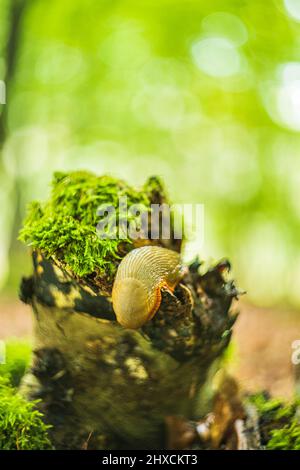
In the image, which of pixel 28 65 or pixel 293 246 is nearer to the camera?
pixel 28 65

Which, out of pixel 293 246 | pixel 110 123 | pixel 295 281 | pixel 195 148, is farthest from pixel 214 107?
pixel 295 281

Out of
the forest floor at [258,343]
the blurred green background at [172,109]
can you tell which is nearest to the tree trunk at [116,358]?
the forest floor at [258,343]

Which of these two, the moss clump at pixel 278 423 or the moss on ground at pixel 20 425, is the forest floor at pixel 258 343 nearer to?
the moss clump at pixel 278 423

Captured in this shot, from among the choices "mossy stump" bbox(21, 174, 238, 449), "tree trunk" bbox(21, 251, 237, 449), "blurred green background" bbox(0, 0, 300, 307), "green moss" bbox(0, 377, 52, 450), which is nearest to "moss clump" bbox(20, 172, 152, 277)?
"mossy stump" bbox(21, 174, 238, 449)

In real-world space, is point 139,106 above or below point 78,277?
above

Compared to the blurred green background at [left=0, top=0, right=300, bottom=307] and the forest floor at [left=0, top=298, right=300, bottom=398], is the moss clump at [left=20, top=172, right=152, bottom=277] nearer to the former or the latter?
the forest floor at [left=0, top=298, right=300, bottom=398]

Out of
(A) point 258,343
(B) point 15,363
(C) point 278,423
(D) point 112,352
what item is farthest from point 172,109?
(D) point 112,352

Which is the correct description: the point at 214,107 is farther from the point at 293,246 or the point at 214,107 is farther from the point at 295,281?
the point at 295,281
